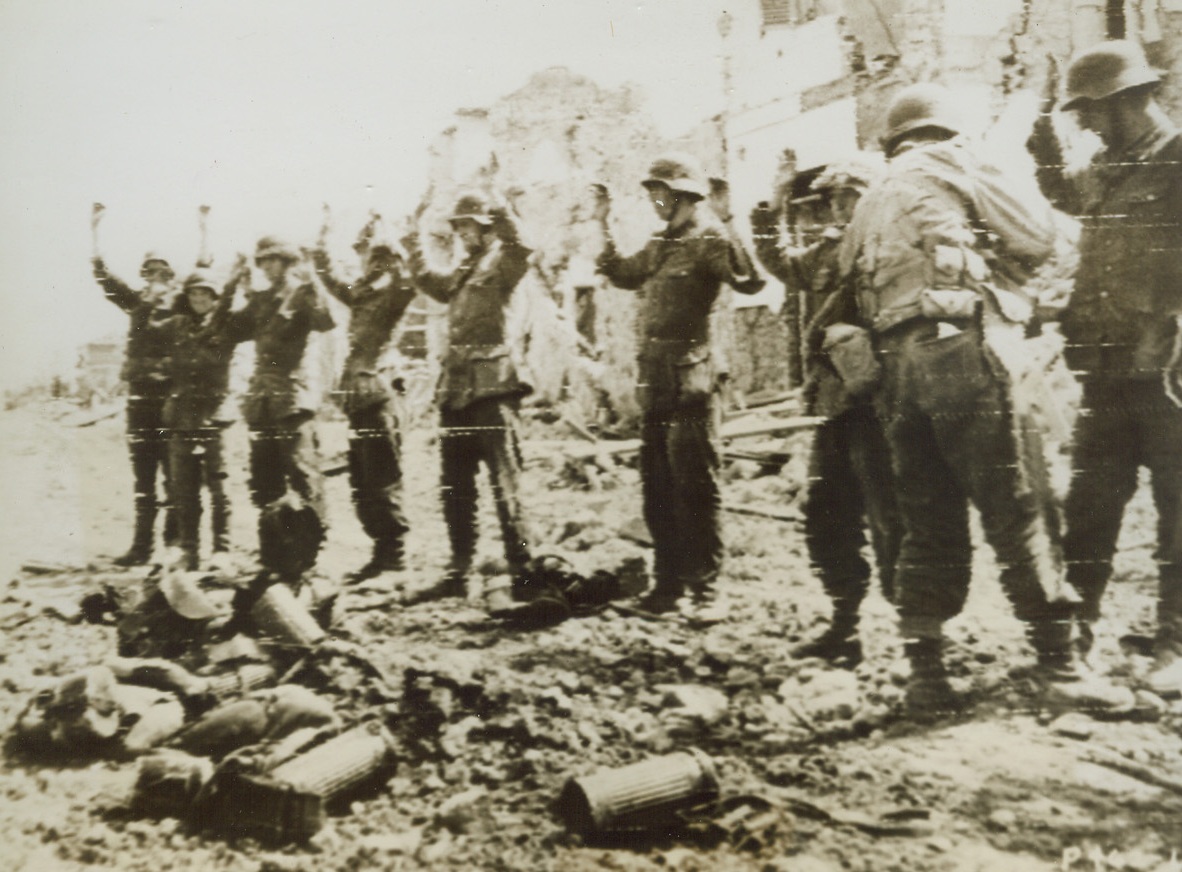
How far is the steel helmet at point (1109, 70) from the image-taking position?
2.96m

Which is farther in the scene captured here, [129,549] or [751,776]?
[129,549]

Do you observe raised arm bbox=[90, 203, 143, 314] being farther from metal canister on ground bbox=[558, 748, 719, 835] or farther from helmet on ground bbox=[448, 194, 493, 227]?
metal canister on ground bbox=[558, 748, 719, 835]

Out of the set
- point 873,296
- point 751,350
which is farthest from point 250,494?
point 873,296

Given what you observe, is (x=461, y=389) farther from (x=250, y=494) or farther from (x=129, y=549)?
(x=129, y=549)

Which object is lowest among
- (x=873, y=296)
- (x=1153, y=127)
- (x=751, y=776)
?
(x=751, y=776)

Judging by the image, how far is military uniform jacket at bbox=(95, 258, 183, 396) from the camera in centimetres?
300

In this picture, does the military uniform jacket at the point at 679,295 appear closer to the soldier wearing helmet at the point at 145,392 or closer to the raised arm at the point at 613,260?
the raised arm at the point at 613,260

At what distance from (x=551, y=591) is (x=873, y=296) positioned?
157 cm

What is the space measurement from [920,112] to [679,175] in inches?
35.1

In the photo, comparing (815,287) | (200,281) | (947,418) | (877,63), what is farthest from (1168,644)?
(200,281)

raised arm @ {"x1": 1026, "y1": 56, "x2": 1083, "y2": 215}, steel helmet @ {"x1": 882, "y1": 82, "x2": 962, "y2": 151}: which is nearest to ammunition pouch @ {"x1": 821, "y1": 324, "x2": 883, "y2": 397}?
steel helmet @ {"x1": 882, "y1": 82, "x2": 962, "y2": 151}

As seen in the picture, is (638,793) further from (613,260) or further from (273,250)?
(273,250)

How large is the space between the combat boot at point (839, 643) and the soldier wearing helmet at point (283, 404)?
1828 mm

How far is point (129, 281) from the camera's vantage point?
3.02 meters
